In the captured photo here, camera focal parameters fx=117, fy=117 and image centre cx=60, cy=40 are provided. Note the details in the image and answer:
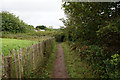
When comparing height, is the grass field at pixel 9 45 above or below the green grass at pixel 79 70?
above

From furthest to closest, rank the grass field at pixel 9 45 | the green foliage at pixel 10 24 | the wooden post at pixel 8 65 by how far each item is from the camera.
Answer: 1. the green foliage at pixel 10 24
2. the grass field at pixel 9 45
3. the wooden post at pixel 8 65

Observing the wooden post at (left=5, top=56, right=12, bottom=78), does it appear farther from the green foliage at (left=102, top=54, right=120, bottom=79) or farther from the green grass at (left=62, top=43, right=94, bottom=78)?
the green grass at (left=62, top=43, right=94, bottom=78)

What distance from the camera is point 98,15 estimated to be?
4926 mm

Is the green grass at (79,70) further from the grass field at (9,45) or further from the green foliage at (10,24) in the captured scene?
the green foliage at (10,24)

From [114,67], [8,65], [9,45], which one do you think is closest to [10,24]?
[9,45]

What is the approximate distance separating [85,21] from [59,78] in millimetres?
3133

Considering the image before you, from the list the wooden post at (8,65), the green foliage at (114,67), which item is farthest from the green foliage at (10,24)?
the green foliage at (114,67)

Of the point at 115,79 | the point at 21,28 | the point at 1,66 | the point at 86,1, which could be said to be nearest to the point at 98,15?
the point at 86,1

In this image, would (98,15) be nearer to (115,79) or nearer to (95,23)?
(95,23)

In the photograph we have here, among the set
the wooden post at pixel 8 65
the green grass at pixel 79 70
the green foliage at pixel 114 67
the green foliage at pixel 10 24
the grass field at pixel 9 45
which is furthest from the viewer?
the green foliage at pixel 10 24

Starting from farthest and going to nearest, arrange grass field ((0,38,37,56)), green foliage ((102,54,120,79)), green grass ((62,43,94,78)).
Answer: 1. grass field ((0,38,37,56))
2. green grass ((62,43,94,78))
3. green foliage ((102,54,120,79))

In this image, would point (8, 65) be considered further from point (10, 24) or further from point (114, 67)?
point (10, 24)

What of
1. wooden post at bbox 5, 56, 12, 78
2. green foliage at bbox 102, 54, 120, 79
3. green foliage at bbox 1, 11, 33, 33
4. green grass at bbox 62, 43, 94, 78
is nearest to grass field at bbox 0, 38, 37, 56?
wooden post at bbox 5, 56, 12, 78

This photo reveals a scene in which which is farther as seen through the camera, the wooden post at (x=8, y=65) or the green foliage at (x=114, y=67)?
the green foliage at (x=114, y=67)
